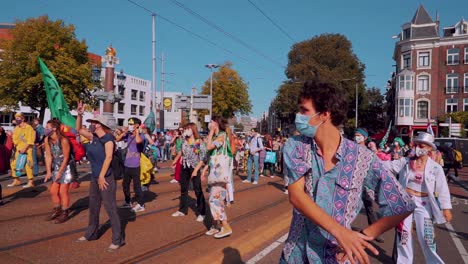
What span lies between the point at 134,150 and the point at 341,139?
6.26 m

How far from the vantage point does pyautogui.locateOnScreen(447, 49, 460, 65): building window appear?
4312cm

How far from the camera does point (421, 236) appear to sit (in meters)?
4.41

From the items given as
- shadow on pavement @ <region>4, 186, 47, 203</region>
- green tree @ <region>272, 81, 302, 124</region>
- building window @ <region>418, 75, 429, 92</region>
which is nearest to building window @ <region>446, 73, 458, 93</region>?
building window @ <region>418, 75, 429, 92</region>

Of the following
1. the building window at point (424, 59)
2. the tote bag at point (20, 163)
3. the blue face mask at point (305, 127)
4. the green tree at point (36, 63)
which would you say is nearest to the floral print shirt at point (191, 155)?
the blue face mask at point (305, 127)

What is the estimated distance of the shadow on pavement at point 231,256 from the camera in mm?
4910

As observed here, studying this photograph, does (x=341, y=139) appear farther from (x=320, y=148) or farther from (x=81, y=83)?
(x=81, y=83)

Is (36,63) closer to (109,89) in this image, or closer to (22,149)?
(109,89)

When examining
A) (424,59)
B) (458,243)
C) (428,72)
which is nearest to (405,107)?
(428,72)

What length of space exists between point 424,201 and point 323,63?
45754 millimetres

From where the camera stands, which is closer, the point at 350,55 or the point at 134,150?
the point at 134,150

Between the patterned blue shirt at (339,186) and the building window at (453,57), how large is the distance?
1913 inches

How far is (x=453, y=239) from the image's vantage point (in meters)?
6.74

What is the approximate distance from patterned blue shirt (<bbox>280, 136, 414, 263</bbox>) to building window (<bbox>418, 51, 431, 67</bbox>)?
161 feet

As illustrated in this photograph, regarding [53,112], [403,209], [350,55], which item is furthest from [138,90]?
[403,209]
